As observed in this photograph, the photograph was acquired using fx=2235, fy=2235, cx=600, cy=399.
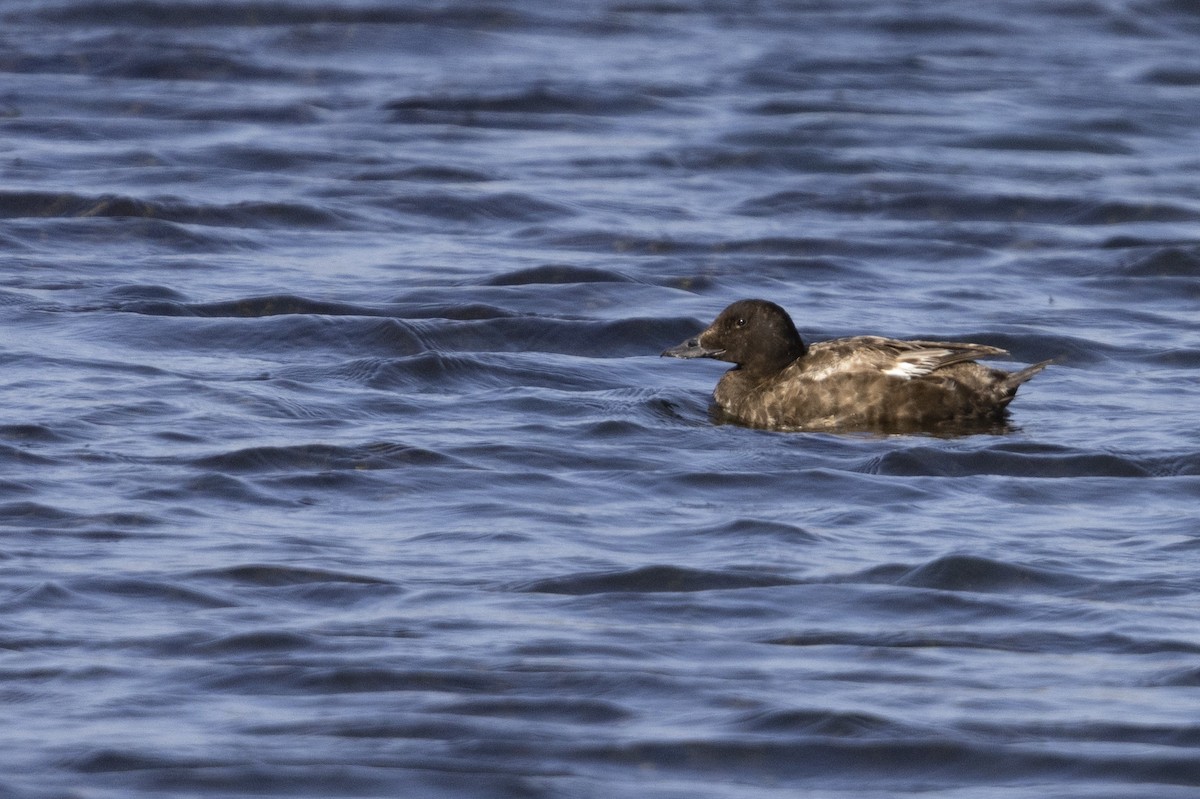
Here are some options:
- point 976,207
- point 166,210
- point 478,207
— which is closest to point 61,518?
point 166,210

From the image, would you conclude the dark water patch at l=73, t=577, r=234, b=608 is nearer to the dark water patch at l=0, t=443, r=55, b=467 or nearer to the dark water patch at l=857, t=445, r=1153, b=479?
the dark water patch at l=0, t=443, r=55, b=467

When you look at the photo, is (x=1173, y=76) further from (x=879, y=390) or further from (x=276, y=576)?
(x=276, y=576)

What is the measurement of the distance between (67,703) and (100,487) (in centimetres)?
249

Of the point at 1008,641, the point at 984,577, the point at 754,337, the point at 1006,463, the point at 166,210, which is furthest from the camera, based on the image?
the point at 166,210

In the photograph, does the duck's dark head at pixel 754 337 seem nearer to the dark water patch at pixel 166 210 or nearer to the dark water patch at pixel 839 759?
the dark water patch at pixel 166 210

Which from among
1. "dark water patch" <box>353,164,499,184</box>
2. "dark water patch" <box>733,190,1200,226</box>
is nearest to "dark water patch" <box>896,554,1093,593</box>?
"dark water patch" <box>733,190,1200,226</box>

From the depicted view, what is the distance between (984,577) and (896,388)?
109 inches

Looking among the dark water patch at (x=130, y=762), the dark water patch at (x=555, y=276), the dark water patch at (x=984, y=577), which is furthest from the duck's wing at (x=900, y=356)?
the dark water patch at (x=130, y=762)

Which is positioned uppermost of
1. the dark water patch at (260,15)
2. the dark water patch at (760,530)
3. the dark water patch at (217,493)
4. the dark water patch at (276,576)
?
the dark water patch at (260,15)

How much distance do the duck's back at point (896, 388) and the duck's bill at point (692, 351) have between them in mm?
602

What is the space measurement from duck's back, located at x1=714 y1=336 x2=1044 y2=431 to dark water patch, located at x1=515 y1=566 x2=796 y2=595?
9.56 ft

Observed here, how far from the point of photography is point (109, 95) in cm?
1920

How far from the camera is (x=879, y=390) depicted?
10.8m

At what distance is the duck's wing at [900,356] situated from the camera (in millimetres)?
10711
